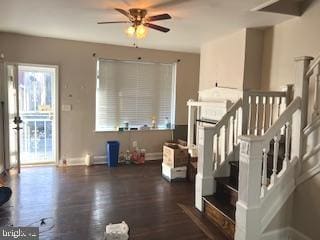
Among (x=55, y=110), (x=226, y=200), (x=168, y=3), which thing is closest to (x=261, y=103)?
(x=226, y=200)

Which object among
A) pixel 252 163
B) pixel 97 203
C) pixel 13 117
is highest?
pixel 13 117

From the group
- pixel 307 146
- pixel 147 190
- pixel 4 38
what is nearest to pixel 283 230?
pixel 307 146

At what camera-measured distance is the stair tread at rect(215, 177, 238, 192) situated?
315 centimetres

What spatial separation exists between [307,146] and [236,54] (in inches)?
87.9

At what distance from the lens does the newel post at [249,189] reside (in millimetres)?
2435

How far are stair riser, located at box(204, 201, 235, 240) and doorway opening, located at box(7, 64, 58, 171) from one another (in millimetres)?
3449

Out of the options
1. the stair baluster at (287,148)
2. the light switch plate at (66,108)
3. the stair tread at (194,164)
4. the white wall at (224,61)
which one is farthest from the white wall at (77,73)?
the stair baluster at (287,148)

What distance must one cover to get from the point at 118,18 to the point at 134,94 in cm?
228

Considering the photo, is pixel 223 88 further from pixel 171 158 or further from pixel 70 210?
pixel 70 210

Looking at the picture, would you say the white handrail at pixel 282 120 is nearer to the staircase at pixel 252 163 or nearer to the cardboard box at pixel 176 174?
the staircase at pixel 252 163

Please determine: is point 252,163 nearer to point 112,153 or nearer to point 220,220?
point 220,220

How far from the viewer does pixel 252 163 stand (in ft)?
7.99

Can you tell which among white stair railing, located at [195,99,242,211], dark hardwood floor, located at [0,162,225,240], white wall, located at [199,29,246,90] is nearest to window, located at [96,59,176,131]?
white wall, located at [199,29,246,90]

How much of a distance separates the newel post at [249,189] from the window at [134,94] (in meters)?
3.74
